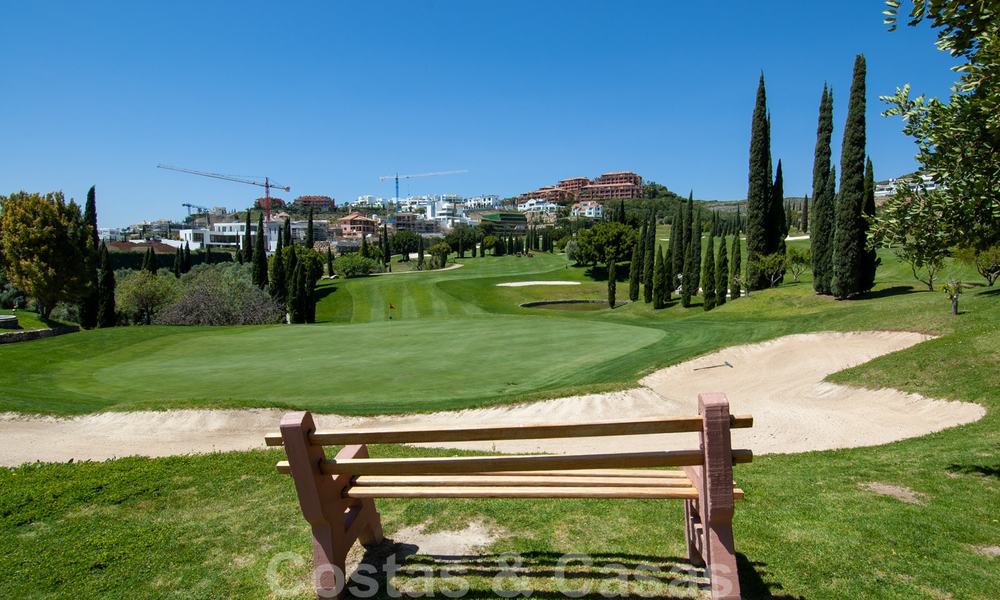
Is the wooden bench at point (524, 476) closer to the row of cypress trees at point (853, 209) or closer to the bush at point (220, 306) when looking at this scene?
the row of cypress trees at point (853, 209)

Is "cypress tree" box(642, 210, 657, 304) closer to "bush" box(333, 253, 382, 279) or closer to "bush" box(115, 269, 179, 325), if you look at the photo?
"bush" box(115, 269, 179, 325)

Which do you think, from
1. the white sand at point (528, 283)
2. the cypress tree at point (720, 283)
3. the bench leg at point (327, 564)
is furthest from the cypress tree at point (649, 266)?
the bench leg at point (327, 564)

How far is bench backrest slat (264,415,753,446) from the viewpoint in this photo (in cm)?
391

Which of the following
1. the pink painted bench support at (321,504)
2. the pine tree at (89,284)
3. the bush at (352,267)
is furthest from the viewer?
the bush at (352,267)

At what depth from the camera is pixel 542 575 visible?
15.7ft

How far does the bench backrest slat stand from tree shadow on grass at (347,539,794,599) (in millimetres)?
1367

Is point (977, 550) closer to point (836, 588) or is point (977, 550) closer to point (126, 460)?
point (836, 588)

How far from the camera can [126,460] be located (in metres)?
8.79

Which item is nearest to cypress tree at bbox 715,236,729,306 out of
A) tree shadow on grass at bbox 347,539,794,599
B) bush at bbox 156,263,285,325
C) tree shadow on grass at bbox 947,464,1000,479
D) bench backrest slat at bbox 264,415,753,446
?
bush at bbox 156,263,285,325

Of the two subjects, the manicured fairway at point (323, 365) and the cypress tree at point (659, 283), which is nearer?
the manicured fairway at point (323, 365)

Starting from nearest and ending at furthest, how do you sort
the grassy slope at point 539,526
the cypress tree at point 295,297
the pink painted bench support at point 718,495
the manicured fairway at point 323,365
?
the pink painted bench support at point 718,495 < the grassy slope at point 539,526 < the manicured fairway at point 323,365 < the cypress tree at point 295,297

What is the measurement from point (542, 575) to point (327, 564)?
5.55 feet

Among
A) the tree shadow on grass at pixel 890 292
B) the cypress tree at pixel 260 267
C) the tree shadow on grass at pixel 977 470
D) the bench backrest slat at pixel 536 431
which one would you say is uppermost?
the cypress tree at pixel 260 267

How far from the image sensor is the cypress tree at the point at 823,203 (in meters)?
→ 38.6
